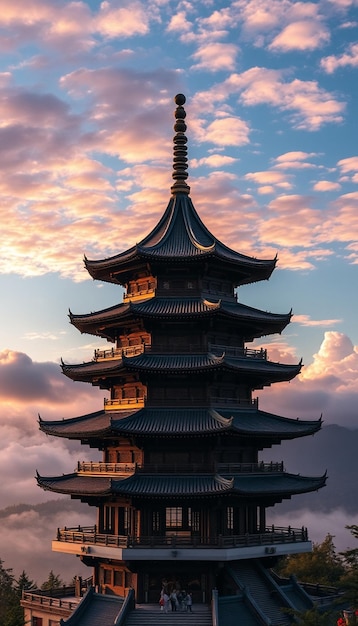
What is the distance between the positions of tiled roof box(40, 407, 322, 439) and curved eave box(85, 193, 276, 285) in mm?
10042

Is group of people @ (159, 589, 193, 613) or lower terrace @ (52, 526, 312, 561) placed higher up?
lower terrace @ (52, 526, 312, 561)

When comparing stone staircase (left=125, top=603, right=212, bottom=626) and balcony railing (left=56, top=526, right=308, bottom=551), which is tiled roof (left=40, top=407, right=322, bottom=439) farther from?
stone staircase (left=125, top=603, right=212, bottom=626)

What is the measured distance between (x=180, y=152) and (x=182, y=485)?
2652 centimetres

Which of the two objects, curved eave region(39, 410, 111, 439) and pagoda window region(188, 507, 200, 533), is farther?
curved eave region(39, 410, 111, 439)

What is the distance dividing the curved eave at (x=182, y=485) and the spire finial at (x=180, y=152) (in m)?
22.5

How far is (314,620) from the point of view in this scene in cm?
3588

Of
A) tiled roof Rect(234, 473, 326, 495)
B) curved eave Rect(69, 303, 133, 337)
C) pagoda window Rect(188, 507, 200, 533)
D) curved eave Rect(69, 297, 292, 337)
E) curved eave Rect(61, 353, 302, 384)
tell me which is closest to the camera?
tiled roof Rect(234, 473, 326, 495)

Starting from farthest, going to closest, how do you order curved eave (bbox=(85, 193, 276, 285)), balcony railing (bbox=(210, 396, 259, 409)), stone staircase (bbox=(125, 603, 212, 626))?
curved eave (bbox=(85, 193, 276, 285)) → balcony railing (bbox=(210, 396, 259, 409)) → stone staircase (bbox=(125, 603, 212, 626))

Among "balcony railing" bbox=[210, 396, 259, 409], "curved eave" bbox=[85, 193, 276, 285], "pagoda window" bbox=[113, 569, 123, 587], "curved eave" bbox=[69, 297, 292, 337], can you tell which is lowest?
"pagoda window" bbox=[113, 569, 123, 587]

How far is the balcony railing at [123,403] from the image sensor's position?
157 ft

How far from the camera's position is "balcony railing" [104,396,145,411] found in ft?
157

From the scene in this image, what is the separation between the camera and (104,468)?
48.2 m

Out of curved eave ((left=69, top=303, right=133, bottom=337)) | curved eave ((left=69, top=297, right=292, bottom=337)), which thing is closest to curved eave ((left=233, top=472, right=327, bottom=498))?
curved eave ((left=69, top=297, right=292, bottom=337))

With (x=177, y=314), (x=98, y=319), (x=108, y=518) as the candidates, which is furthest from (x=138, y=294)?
(x=108, y=518)
